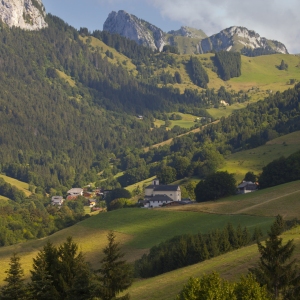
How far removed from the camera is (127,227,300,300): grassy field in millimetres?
44281

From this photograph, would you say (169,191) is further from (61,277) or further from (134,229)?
(61,277)

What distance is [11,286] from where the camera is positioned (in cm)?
3259

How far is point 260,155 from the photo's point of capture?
487 feet

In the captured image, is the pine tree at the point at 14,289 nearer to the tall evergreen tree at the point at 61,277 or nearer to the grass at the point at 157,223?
the tall evergreen tree at the point at 61,277

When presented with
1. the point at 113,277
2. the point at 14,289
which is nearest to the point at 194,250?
the point at 113,277

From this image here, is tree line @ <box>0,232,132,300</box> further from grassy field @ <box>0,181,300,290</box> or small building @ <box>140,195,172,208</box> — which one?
small building @ <box>140,195,172,208</box>

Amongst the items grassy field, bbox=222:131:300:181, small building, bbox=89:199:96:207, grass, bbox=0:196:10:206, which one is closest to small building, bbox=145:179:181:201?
grassy field, bbox=222:131:300:181

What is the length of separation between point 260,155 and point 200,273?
338ft

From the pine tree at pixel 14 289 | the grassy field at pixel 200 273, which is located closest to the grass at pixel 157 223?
the grassy field at pixel 200 273

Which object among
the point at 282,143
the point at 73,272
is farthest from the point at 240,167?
the point at 73,272

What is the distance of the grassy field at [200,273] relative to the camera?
4428cm

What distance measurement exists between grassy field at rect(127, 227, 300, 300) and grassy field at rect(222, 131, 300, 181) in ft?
269

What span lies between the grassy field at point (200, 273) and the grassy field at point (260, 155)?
81.9 metres

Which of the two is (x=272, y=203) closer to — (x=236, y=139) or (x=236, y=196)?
(x=236, y=196)
